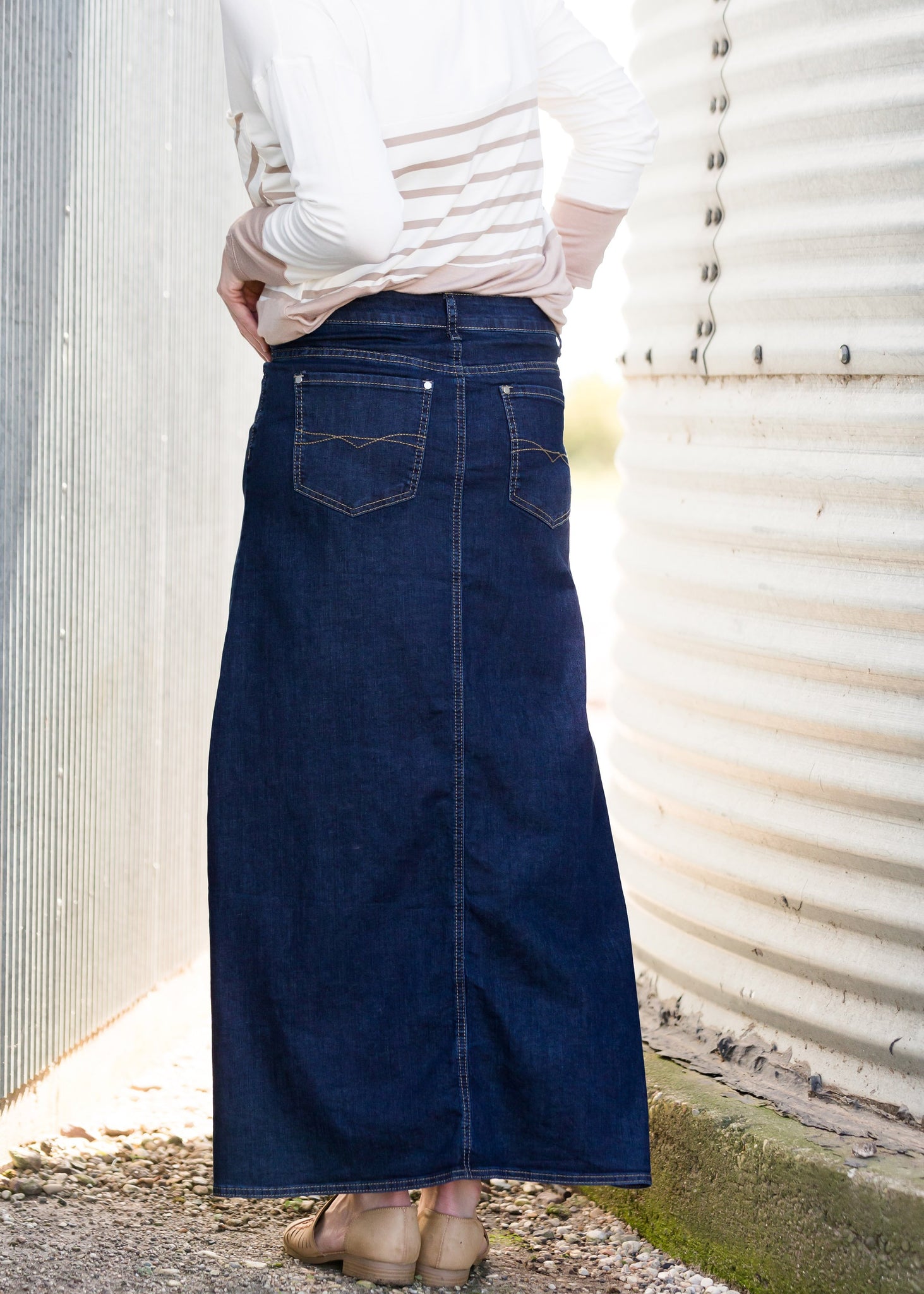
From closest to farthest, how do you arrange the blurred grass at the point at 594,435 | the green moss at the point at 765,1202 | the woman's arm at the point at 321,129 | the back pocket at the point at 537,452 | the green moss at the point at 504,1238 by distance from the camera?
the woman's arm at the point at 321,129 → the green moss at the point at 765,1202 → the back pocket at the point at 537,452 → the green moss at the point at 504,1238 → the blurred grass at the point at 594,435

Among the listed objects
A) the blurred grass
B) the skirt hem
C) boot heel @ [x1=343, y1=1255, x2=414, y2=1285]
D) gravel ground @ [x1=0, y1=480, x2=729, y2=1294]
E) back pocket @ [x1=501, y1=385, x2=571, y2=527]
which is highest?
the blurred grass

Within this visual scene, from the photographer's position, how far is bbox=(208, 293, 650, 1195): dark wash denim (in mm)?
2008

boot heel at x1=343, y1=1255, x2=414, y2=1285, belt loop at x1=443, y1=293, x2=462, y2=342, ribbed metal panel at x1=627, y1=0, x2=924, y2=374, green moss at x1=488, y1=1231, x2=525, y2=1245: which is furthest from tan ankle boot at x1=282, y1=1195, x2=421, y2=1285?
ribbed metal panel at x1=627, y1=0, x2=924, y2=374

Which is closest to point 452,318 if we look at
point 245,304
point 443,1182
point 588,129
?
point 245,304

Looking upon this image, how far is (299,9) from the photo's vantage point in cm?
183

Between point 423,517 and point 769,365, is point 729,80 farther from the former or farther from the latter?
point 423,517

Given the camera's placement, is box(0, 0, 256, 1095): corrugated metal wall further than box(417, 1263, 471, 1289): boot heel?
Yes

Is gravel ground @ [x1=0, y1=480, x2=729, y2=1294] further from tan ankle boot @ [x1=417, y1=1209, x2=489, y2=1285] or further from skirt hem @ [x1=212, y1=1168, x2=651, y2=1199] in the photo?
skirt hem @ [x1=212, y1=1168, x2=651, y2=1199]

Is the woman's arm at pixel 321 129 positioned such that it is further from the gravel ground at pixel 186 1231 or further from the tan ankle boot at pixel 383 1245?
the gravel ground at pixel 186 1231

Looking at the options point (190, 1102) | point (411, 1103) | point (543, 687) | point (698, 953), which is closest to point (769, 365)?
point (543, 687)

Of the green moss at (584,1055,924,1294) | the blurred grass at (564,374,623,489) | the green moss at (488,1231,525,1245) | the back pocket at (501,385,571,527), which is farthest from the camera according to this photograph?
the blurred grass at (564,374,623,489)

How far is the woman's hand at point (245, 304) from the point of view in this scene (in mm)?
2094

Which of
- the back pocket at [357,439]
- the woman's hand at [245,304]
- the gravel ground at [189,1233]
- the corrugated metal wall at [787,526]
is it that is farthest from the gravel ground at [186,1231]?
the woman's hand at [245,304]

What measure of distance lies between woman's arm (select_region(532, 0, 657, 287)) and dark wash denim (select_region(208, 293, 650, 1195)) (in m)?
0.27
